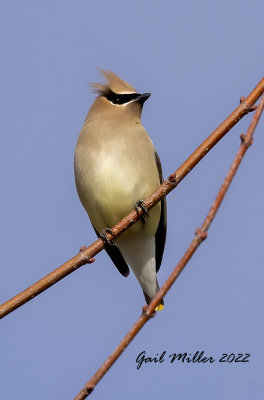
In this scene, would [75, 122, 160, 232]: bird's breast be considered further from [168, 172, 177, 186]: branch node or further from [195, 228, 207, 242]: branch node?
[195, 228, 207, 242]: branch node

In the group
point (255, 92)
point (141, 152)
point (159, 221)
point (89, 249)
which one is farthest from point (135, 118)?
point (255, 92)

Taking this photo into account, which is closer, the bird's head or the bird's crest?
the bird's head

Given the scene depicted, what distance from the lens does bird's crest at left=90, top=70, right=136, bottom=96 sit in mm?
5453

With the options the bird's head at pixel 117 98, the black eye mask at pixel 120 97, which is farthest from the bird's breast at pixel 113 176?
the black eye mask at pixel 120 97

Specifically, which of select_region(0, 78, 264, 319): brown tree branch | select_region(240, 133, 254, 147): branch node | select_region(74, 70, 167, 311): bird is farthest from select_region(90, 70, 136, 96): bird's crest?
select_region(240, 133, 254, 147): branch node

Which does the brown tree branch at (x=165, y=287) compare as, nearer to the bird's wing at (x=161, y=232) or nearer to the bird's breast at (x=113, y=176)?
the bird's breast at (x=113, y=176)

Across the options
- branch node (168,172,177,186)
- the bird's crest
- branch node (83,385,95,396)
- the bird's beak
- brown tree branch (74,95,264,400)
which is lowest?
branch node (83,385,95,396)

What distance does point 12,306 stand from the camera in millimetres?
2723

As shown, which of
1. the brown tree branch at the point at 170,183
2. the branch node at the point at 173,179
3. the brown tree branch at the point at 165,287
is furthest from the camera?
the branch node at the point at 173,179

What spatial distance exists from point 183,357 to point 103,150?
1714 millimetres

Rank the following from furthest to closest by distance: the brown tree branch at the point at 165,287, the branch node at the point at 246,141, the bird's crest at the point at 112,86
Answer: the bird's crest at the point at 112,86 → the branch node at the point at 246,141 → the brown tree branch at the point at 165,287

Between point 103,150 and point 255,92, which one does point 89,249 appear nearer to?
point 255,92

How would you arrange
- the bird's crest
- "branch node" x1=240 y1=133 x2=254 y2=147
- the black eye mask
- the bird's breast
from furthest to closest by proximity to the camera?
the bird's crest, the black eye mask, the bird's breast, "branch node" x1=240 y1=133 x2=254 y2=147

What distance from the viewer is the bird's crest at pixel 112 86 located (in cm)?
545
